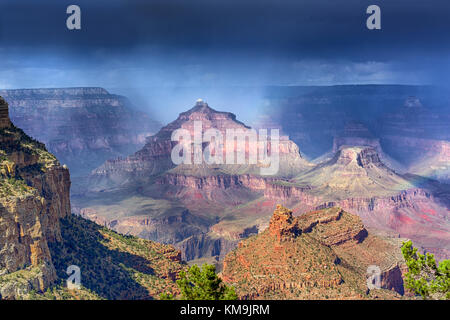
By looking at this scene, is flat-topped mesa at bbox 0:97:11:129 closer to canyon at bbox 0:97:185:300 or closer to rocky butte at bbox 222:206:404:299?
canyon at bbox 0:97:185:300

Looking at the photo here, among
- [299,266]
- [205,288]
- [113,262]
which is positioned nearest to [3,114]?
[113,262]

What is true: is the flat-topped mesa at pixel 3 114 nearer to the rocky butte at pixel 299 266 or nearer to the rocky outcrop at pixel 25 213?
the rocky outcrop at pixel 25 213
